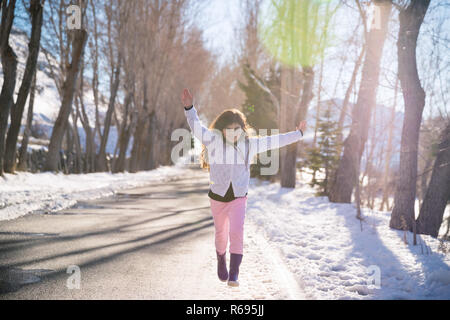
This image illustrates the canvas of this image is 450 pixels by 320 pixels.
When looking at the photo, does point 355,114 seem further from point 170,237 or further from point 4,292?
point 4,292

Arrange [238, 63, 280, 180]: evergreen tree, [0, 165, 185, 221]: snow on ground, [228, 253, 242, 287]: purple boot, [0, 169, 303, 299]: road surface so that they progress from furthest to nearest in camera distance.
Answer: [238, 63, 280, 180]: evergreen tree → [0, 165, 185, 221]: snow on ground → [228, 253, 242, 287]: purple boot → [0, 169, 303, 299]: road surface

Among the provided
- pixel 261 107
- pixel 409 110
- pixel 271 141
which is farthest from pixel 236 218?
pixel 261 107

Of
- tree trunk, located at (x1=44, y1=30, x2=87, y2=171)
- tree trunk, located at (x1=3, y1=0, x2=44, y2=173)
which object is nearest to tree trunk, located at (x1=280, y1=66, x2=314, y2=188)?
tree trunk, located at (x1=44, y1=30, x2=87, y2=171)

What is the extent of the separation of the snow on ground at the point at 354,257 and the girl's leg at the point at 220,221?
1.12 metres

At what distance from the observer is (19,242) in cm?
558

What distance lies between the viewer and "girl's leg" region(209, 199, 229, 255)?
426cm

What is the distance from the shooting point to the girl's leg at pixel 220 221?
4.26 metres

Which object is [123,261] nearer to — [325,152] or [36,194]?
[36,194]

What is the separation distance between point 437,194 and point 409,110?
1979 millimetres

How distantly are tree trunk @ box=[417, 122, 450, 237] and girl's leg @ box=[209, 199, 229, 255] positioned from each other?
19.1 feet

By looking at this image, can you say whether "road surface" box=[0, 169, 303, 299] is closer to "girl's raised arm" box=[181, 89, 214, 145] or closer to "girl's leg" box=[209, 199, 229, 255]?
"girl's leg" box=[209, 199, 229, 255]

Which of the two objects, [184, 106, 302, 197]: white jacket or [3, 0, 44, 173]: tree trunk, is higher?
[3, 0, 44, 173]: tree trunk

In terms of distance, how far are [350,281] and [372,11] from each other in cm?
837

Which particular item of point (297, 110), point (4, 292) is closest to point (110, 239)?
point (4, 292)
